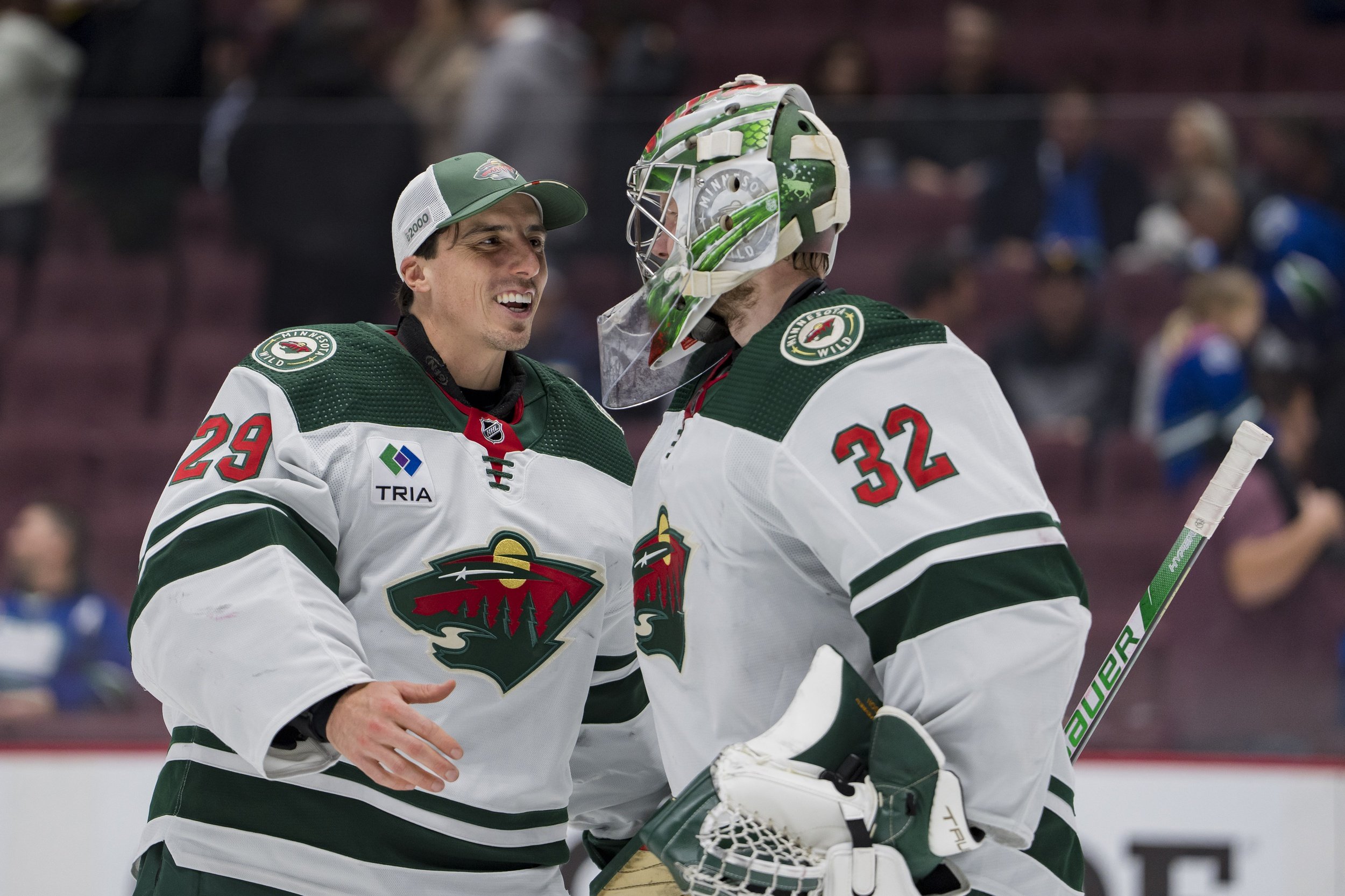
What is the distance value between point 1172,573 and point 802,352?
2.17ft

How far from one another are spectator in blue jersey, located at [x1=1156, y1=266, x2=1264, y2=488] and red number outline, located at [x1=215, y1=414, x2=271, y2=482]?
3064 millimetres

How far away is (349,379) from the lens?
266 centimetres

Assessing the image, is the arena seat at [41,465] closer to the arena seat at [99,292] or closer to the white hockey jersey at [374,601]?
the arena seat at [99,292]

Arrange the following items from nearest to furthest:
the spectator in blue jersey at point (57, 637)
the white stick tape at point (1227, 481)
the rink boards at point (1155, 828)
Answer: the white stick tape at point (1227, 481)
the rink boards at point (1155, 828)
the spectator in blue jersey at point (57, 637)

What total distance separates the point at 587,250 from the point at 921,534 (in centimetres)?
338

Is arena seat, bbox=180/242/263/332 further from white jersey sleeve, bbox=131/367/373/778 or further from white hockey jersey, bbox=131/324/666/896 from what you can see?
white jersey sleeve, bbox=131/367/373/778

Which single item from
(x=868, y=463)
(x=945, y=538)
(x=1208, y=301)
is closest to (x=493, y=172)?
(x=868, y=463)

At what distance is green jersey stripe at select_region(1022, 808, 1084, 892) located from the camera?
82.7 inches

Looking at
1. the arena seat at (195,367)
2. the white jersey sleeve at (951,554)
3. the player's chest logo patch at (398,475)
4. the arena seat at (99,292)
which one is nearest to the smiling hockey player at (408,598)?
the player's chest logo patch at (398,475)

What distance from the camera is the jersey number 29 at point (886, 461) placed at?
6.23 feet

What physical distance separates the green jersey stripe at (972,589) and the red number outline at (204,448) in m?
1.12

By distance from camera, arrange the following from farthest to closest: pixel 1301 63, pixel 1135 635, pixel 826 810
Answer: pixel 1301 63, pixel 1135 635, pixel 826 810

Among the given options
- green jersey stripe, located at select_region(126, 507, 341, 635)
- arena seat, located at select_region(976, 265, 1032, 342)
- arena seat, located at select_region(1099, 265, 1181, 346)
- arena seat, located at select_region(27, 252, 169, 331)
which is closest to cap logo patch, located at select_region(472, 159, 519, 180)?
green jersey stripe, located at select_region(126, 507, 341, 635)

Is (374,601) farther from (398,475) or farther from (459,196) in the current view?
(459,196)
